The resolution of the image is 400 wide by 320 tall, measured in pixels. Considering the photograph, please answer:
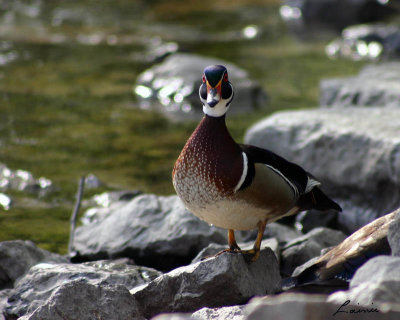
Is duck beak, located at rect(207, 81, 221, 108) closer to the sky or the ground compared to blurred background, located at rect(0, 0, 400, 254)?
closer to the sky

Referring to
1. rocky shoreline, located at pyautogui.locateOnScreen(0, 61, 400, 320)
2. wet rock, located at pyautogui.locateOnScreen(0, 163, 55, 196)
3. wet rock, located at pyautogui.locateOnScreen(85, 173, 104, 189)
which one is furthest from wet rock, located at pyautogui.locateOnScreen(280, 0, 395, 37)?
wet rock, located at pyautogui.locateOnScreen(0, 163, 55, 196)

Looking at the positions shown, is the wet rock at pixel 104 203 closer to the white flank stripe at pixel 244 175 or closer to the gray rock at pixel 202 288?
the gray rock at pixel 202 288

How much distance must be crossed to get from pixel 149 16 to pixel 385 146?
990 centimetres

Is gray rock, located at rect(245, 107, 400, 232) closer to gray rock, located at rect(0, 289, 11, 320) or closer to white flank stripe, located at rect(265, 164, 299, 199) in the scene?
white flank stripe, located at rect(265, 164, 299, 199)

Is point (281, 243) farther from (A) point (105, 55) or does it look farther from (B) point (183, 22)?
(B) point (183, 22)

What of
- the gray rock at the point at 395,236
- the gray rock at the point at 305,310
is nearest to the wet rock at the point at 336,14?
the gray rock at the point at 395,236

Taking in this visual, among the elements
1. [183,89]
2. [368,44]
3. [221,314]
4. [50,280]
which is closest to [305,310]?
[221,314]

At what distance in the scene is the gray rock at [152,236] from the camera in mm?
4707

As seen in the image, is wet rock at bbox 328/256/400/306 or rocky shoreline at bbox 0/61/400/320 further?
rocky shoreline at bbox 0/61/400/320

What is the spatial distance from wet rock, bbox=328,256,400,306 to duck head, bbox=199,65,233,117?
123 centimetres

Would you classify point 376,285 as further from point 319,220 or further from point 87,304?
point 319,220

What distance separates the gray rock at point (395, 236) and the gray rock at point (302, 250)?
154cm

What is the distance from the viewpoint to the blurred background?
6.57m

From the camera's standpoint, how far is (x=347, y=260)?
3.16m
